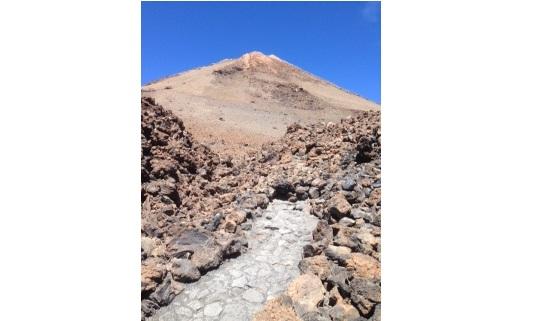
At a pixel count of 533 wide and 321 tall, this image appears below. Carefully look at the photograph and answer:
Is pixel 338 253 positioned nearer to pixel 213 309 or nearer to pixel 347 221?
pixel 347 221

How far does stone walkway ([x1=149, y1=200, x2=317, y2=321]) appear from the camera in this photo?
4.38 m

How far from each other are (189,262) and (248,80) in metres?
34.3

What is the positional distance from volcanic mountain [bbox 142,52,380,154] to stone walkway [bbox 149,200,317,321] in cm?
889

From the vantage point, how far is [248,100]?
32.5 m

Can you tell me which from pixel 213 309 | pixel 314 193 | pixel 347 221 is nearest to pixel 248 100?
pixel 314 193

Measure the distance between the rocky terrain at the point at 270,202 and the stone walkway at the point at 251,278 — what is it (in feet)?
0.36

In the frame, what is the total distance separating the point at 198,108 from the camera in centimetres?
2553

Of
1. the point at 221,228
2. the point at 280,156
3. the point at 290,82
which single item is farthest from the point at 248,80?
the point at 221,228

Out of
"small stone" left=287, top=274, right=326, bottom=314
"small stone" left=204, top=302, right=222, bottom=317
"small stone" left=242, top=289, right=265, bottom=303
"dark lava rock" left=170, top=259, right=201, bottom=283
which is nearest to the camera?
"small stone" left=287, top=274, right=326, bottom=314

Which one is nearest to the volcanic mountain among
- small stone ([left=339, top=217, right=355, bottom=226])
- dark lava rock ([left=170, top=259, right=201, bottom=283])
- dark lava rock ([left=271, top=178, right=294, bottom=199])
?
dark lava rock ([left=271, top=178, right=294, bottom=199])

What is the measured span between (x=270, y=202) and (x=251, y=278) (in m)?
2.43

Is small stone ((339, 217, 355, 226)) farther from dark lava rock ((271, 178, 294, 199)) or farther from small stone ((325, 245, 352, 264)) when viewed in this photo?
dark lava rock ((271, 178, 294, 199))

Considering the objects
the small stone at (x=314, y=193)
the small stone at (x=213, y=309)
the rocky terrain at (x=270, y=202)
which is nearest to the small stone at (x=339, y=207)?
the rocky terrain at (x=270, y=202)
